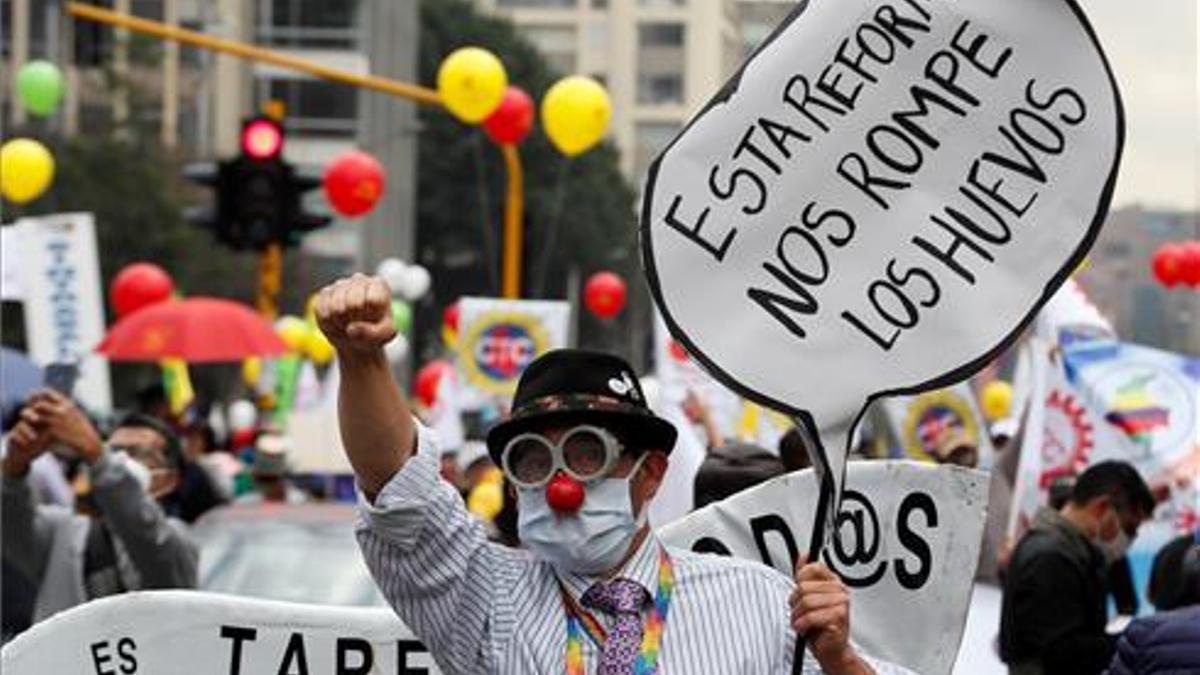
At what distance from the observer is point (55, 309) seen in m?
18.2

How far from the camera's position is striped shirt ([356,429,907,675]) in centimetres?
482

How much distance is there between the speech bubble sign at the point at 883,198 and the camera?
521cm

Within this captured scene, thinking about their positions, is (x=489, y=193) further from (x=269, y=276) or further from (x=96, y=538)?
(x=96, y=538)

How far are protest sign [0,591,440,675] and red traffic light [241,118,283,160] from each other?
16431 millimetres

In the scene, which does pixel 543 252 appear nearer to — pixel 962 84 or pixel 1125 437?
pixel 1125 437

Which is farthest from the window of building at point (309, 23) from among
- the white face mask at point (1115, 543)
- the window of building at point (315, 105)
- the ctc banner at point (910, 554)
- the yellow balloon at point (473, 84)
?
the ctc banner at point (910, 554)

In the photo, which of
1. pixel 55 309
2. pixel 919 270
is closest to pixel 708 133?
pixel 919 270

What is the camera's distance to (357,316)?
4.66 m

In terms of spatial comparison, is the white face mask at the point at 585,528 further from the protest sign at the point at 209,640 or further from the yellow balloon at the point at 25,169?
the yellow balloon at the point at 25,169

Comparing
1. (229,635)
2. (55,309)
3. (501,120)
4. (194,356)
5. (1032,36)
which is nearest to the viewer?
(1032,36)

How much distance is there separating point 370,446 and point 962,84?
3.91 feet

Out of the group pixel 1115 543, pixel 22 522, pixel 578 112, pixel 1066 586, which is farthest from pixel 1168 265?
pixel 22 522

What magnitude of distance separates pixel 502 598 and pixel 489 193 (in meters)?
80.4

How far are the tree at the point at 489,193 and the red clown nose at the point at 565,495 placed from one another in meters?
76.4
